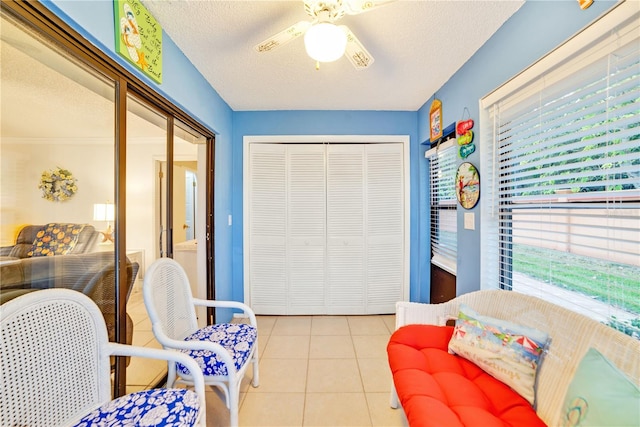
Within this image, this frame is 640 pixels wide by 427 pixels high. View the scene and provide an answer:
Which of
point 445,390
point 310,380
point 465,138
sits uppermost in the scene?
point 465,138

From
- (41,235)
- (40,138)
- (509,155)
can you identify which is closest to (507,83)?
(509,155)

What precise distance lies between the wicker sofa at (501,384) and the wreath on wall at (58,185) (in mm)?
1902

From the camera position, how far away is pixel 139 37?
4.66ft

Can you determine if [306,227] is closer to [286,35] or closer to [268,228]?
[268,228]

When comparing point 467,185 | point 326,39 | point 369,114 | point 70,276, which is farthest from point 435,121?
point 70,276

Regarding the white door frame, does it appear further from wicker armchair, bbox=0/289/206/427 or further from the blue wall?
wicker armchair, bbox=0/289/206/427

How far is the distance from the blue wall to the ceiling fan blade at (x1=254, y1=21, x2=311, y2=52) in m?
0.75

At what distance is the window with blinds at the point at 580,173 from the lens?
1.00 m

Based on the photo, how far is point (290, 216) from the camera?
309 centimetres

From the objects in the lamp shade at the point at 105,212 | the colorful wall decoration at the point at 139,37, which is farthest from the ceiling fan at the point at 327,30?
the lamp shade at the point at 105,212

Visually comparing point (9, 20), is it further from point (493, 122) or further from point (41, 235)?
point (493, 122)

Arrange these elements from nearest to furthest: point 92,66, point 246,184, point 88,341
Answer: point 88,341 → point 92,66 → point 246,184

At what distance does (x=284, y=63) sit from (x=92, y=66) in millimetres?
1260

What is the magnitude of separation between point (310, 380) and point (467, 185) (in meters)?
1.95
